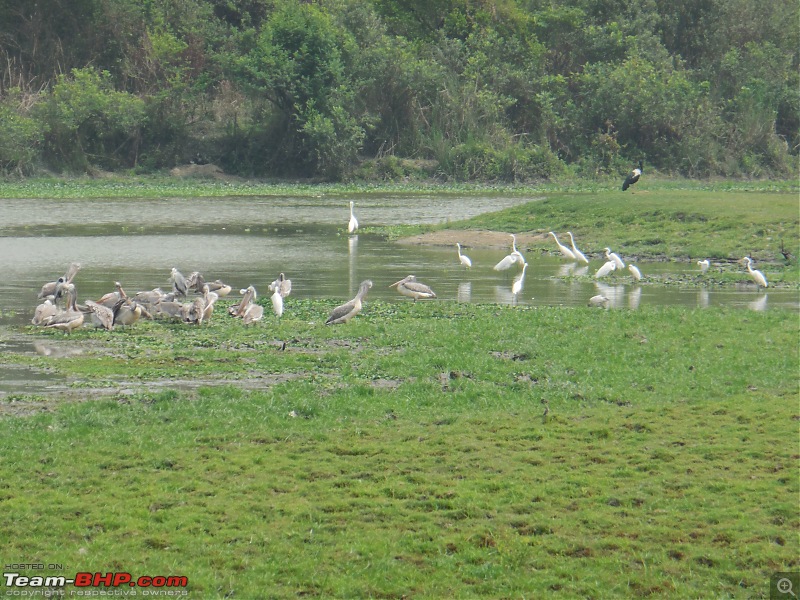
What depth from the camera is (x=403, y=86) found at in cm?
4862

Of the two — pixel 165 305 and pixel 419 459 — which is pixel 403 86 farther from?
pixel 419 459

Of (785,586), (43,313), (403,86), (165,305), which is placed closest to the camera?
(785,586)

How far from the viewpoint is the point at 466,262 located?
834 inches

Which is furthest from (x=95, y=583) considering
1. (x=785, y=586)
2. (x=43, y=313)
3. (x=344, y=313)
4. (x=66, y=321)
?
(x=43, y=313)

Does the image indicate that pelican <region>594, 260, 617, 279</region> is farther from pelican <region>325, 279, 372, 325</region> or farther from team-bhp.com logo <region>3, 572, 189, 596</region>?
team-bhp.com logo <region>3, 572, 189, 596</region>

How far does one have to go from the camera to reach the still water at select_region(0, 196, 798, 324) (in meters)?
17.4

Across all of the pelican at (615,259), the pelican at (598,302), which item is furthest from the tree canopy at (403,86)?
the pelican at (598,302)

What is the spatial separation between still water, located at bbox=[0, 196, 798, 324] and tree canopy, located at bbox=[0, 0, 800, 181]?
10795 millimetres

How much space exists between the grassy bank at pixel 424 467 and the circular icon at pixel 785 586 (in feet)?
0.44

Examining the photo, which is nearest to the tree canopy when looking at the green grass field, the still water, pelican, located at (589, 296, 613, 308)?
the still water

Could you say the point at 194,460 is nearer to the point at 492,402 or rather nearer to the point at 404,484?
the point at 404,484

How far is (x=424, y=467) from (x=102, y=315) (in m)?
6.92

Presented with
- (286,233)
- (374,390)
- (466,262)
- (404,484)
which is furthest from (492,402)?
(286,233)

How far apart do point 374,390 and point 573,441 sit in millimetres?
2217
